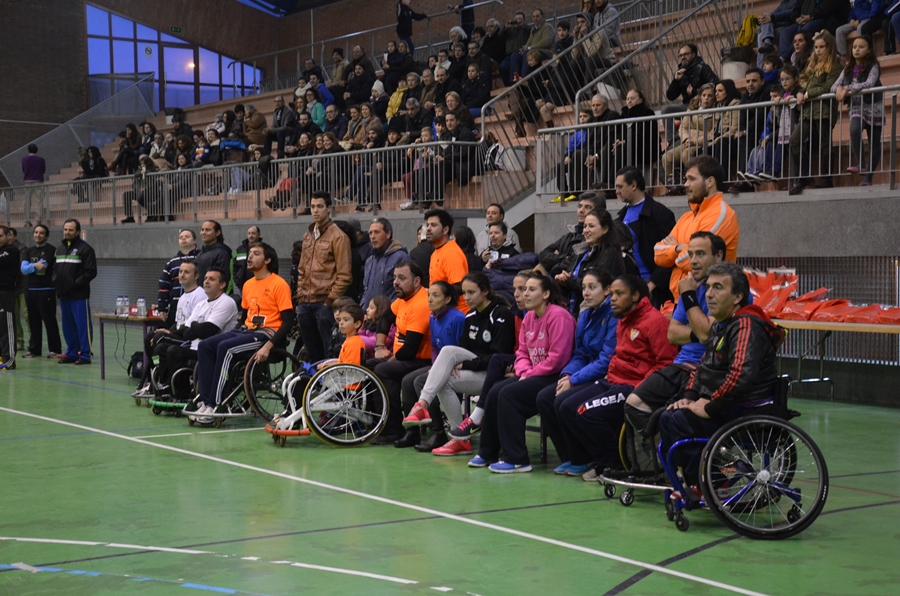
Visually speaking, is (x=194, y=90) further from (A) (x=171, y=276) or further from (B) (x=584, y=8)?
(A) (x=171, y=276)

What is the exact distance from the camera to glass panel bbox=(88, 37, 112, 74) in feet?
101

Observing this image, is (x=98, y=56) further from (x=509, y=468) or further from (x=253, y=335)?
(x=509, y=468)

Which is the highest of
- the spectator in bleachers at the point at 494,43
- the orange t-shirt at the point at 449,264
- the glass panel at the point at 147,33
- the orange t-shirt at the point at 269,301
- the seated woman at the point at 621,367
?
the glass panel at the point at 147,33

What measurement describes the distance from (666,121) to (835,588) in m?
7.98

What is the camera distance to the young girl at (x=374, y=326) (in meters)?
8.95

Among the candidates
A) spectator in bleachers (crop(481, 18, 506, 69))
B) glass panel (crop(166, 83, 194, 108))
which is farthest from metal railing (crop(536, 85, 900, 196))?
glass panel (crop(166, 83, 194, 108))

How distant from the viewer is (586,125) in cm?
1250

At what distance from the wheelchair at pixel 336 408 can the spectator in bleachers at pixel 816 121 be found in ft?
16.2

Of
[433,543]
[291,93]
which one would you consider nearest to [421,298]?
[433,543]

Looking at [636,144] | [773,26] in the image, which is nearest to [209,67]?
[773,26]

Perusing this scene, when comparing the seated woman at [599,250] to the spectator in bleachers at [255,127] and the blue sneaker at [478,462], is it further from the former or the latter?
the spectator in bleachers at [255,127]

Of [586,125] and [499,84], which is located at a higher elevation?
[499,84]

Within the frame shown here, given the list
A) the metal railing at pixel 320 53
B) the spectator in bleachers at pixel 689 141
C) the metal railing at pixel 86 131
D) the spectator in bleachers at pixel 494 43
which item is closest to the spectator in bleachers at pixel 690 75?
the spectator in bleachers at pixel 689 141

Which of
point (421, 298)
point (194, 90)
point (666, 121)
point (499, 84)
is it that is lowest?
point (421, 298)
